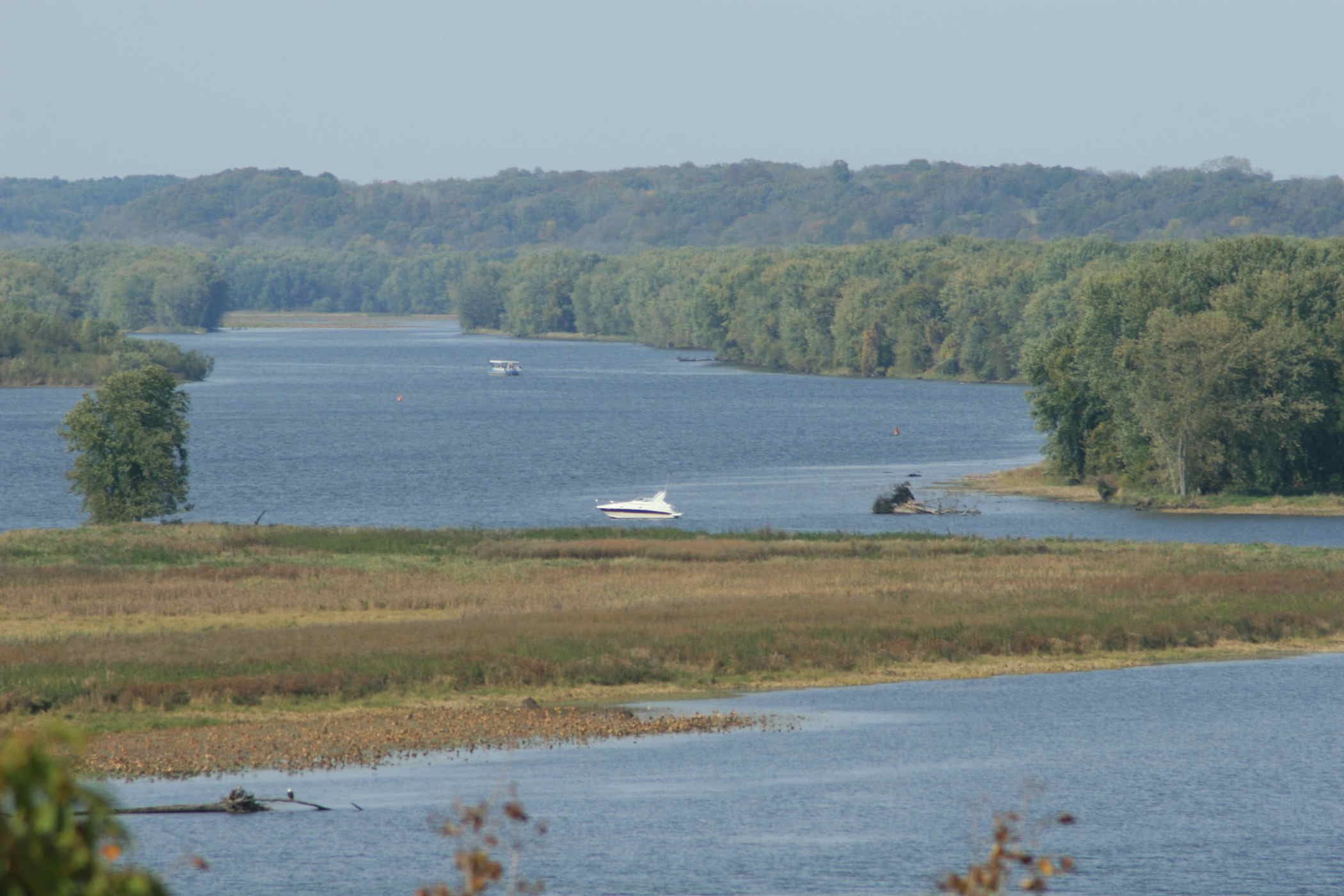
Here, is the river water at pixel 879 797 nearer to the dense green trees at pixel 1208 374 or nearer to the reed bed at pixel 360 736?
the reed bed at pixel 360 736

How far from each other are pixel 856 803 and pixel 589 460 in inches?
3600

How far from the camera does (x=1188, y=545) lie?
232ft

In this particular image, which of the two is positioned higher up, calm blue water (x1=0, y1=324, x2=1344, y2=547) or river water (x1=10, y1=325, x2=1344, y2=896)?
river water (x1=10, y1=325, x2=1344, y2=896)

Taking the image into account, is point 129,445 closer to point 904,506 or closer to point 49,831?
point 904,506

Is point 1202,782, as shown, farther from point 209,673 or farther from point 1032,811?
point 209,673

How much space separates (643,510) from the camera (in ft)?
293

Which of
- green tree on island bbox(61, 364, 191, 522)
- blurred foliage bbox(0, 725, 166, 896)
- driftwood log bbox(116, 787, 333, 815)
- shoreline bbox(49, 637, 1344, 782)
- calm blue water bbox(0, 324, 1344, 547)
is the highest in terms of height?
blurred foliage bbox(0, 725, 166, 896)

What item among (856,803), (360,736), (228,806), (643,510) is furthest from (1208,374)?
(228,806)

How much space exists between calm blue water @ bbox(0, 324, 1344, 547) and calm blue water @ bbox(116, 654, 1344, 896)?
41.1 metres

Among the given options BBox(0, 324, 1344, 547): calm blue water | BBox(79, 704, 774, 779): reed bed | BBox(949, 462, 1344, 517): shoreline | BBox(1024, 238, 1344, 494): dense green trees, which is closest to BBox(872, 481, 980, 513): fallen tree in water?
BBox(0, 324, 1344, 547): calm blue water

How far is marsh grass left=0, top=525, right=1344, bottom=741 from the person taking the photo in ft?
144

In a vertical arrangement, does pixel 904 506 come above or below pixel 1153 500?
above

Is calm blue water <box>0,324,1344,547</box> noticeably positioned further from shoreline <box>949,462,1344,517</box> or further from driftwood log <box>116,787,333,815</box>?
driftwood log <box>116,787,333,815</box>

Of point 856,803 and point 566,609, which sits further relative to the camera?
point 566,609
